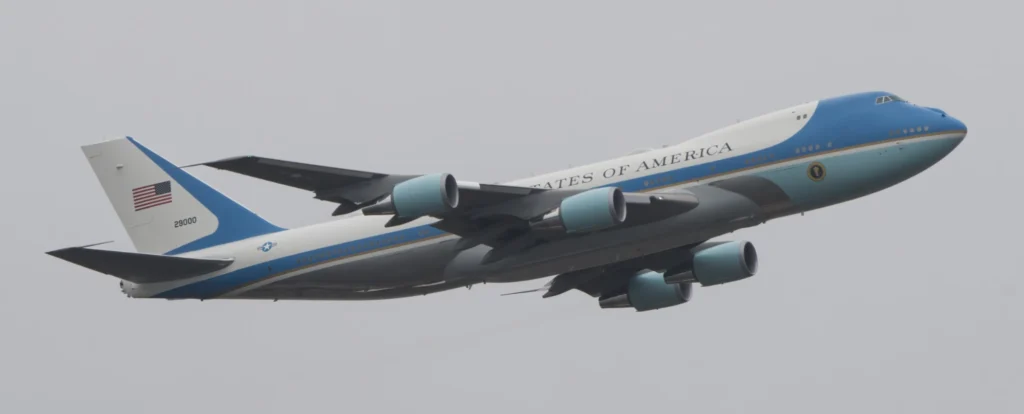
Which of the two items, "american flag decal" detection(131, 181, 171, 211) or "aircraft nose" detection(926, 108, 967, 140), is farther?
"american flag decal" detection(131, 181, 171, 211)

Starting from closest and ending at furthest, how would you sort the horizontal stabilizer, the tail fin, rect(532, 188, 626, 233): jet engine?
rect(532, 188, 626, 233): jet engine
the horizontal stabilizer
the tail fin

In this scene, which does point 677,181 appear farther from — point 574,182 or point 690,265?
point 690,265

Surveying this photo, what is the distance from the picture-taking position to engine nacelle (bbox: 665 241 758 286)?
1876 inches

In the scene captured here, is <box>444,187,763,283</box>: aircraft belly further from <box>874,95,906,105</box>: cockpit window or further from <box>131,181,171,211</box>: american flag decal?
<box>131,181,171,211</box>: american flag decal

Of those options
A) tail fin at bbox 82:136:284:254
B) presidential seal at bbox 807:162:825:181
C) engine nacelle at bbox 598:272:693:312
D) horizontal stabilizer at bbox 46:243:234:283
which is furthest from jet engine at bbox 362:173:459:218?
engine nacelle at bbox 598:272:693:312

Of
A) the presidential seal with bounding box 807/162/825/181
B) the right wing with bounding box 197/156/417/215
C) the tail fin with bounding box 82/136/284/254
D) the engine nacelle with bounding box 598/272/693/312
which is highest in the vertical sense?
the tail fin with bounding box 82/136/284/254

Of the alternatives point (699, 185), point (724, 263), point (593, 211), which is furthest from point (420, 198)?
point (724, 263)

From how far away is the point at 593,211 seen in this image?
40750 mm

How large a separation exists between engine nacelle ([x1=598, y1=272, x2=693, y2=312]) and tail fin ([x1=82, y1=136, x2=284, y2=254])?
1242 cm

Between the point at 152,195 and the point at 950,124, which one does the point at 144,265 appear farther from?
the point at 950,124

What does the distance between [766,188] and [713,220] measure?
70.4 inches

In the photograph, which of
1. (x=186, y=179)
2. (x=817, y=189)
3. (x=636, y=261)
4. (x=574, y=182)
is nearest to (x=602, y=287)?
(x=636, y=261)

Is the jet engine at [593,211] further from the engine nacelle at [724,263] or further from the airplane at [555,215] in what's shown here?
the engine nacelle at [724,263]

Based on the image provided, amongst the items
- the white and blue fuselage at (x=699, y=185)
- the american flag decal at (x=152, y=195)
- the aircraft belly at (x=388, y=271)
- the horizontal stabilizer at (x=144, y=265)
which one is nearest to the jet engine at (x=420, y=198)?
the white and blue fuselage at (x=699, y=185)
